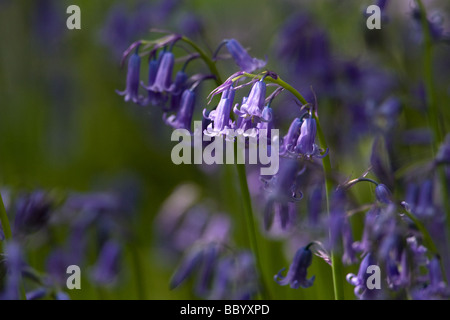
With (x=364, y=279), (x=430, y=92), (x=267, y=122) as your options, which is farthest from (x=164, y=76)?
(x=430, y=92)

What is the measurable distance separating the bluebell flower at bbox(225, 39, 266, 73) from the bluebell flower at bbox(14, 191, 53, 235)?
47.4 inches

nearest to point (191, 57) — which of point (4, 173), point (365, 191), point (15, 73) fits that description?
point (4, 173)

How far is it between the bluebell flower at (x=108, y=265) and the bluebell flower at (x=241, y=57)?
159 centimetres

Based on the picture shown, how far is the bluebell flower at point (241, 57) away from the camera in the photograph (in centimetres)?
312

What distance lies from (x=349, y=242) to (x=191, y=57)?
3.40 ft

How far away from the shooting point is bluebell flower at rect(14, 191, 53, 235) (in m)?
3.41

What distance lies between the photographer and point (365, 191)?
6.11 metres

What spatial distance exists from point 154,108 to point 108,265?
260cm

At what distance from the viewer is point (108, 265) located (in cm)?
413

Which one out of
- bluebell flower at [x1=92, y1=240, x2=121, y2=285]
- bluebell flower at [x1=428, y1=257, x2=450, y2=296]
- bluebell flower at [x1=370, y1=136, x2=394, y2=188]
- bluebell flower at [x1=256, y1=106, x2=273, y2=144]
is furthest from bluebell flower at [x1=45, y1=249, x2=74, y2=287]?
bluebell flower at [x1=428, y1=257, x2=450, y2=296]

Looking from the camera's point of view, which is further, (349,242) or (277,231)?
(277,231)

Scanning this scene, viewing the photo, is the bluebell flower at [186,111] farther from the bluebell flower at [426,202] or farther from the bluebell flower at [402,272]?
the bluebell flower at [426,202]

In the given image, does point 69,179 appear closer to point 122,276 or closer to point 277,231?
point 122,276

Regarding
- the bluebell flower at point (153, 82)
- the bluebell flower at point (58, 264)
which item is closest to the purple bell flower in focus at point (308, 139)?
the bluebell flower at point (153, 82)
